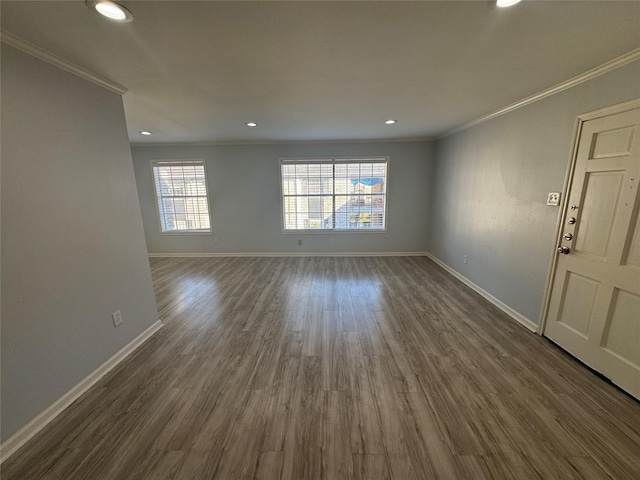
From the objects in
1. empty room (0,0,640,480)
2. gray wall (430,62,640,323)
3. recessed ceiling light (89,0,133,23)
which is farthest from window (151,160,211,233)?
gray wall (430,62,640,323)

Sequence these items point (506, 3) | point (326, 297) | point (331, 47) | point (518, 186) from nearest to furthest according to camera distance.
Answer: point (506, 3) < point (331, 47) < point (518, 186) < point (326, 297)

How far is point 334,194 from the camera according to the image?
5.42 meters

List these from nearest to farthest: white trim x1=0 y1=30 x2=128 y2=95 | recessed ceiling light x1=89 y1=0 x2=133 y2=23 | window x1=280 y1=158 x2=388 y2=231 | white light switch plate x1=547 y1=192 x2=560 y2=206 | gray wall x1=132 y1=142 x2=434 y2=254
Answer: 1. recessed ceiling light x1=89 y1=0 x2=133 y2=23
2. white trim x1=0 y1=30 x2=128 y2=95
3. white light switch plate x1=547 y1=192 x2=560 y2=206
4. gray wall x1=132 y1=142 x2=434 y2=254
5. window x1=280 y1=158 x2=388 y2=231

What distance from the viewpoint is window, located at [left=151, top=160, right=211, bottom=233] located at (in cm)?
541

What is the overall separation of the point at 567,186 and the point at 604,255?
65 centimetres

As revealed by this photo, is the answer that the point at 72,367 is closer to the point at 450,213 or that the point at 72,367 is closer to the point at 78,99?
the point at 78,99

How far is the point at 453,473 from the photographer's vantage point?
4.26 feet

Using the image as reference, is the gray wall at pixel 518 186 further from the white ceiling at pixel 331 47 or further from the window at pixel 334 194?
the window at pixel 334 194

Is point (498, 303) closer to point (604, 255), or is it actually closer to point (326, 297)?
point (604, 255)

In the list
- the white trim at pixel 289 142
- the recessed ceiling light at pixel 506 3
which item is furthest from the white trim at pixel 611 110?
the white trim at pixel 289 142

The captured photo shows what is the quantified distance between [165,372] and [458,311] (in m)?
3.10

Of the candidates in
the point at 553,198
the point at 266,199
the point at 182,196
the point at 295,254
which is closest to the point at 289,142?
the point at 266,199

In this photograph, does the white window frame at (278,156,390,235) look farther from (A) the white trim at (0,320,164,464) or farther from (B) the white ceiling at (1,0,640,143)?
(A) the white trim at (0,320,164,464)

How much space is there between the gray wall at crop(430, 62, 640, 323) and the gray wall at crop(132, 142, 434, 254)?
1.08 meters
